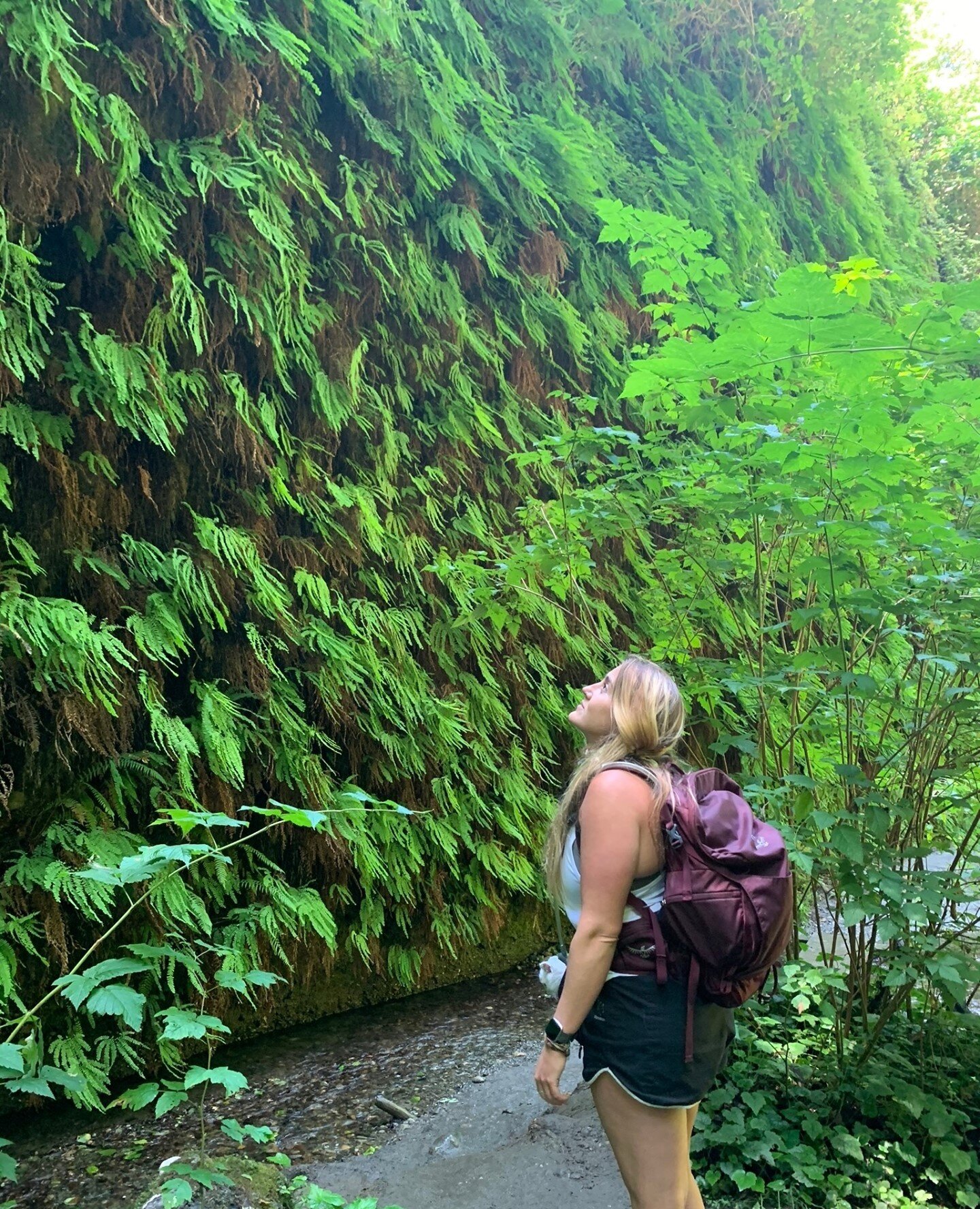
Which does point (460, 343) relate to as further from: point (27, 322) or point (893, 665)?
point (893, 665)

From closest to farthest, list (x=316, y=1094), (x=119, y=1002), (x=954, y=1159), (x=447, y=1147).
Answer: (x=119, y=1002), (x=954, y=1159), (x=447, y=1147), (x=316, y=1094)

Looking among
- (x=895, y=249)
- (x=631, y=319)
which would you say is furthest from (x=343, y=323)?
(x=895, y=249)

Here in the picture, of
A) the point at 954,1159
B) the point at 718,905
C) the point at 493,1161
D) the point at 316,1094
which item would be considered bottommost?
the point at 954,1159

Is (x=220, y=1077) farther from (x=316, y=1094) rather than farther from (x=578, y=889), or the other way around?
(x=316, y=1094)

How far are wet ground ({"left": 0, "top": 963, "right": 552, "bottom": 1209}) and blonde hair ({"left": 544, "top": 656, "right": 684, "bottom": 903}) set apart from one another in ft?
5.45

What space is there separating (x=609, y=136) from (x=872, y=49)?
333 centimetres

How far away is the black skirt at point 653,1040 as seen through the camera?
5.51ft

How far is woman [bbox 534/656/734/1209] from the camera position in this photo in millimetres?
1687

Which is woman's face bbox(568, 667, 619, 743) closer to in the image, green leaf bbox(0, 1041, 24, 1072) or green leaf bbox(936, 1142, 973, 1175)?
green leaf bbox(0, 1041, 24, 1072)

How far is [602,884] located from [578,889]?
17 cm

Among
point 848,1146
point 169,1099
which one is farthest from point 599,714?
point 848,1146

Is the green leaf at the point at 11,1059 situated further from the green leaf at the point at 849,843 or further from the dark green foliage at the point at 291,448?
the green leaf at the point at 849,843

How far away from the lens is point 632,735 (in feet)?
6.13

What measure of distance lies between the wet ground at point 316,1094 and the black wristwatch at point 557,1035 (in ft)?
4.87
